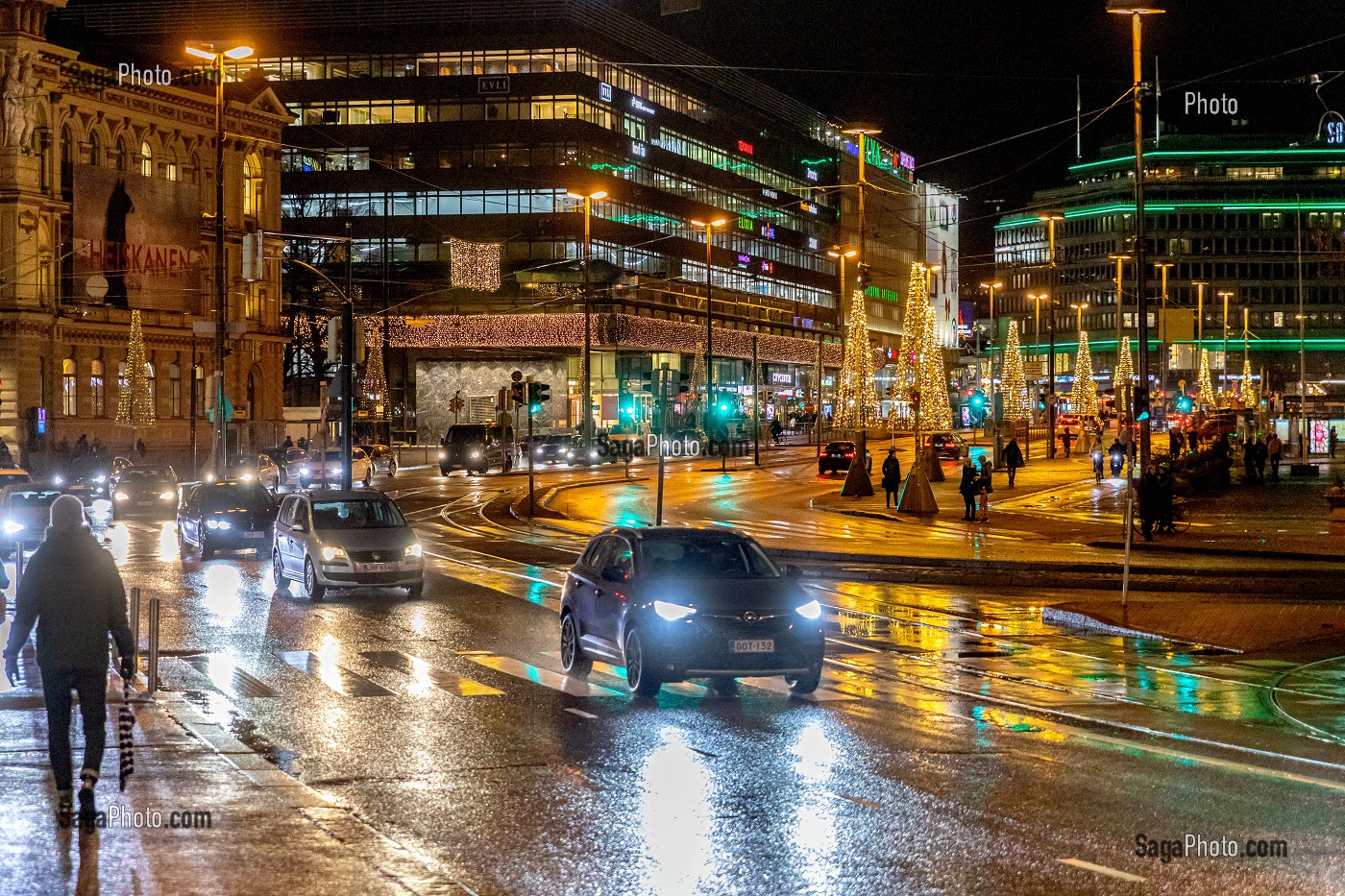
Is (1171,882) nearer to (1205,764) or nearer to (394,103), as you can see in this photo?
(1205,764)

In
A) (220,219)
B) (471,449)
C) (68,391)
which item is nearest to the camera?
(220,219)

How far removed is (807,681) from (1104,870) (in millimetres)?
6030

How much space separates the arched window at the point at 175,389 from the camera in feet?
251

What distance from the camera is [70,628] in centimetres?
906

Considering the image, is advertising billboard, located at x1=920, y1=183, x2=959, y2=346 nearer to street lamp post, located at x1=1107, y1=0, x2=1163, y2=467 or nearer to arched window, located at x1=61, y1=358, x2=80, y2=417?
arched window, located at x1=61, y1=358, x2=80, y2=417

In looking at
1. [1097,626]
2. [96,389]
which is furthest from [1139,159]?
[96,389]

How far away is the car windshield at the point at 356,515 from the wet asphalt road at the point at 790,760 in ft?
9.55

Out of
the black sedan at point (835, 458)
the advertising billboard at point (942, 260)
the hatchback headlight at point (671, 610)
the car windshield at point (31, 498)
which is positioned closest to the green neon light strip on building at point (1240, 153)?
the advertising billboard at point (942, 260)

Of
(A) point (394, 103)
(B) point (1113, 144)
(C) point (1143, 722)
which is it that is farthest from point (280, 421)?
(B) point (1113, 144)

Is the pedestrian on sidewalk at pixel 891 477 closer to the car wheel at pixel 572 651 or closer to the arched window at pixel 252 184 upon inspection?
the car wheel at pixel 572 651

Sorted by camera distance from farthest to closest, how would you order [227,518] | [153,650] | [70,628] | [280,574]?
[227,518] < [280,574] < [153,650] < [70,628]

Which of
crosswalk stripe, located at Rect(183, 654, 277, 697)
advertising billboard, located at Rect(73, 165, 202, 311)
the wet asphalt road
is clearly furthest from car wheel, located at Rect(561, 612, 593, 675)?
advertising billboard, located at Rect(73, 165, 202, 311)

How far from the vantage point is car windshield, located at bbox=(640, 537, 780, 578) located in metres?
14.5

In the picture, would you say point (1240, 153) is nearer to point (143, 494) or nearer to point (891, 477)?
point (891, 477)
